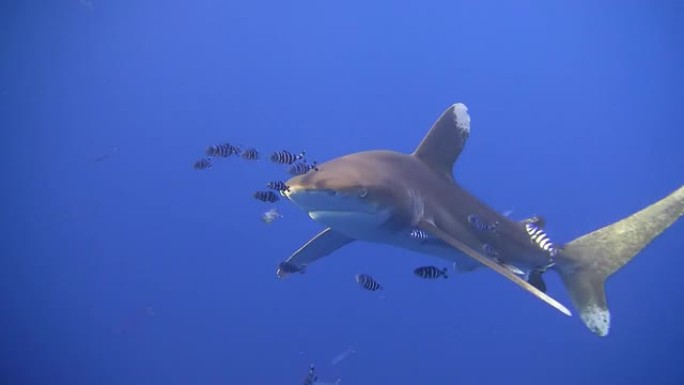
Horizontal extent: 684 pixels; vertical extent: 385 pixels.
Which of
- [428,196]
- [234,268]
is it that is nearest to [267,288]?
[234,268]

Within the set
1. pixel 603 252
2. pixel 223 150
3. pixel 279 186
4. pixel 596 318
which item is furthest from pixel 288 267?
pixel 603 252

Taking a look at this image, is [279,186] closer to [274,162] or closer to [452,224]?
[274,162]

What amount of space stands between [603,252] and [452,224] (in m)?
2.26

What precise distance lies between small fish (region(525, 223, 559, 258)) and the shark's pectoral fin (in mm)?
2209

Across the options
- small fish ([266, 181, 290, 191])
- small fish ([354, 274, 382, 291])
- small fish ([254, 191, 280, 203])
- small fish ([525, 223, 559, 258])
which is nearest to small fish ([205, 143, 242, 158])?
small fish ([254, 191, 280, 203])

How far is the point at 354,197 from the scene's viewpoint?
4.46 meters

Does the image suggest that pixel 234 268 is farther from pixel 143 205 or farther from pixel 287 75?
pixel 287 75

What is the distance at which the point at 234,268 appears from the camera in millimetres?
21875

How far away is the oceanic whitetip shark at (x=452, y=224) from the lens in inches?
187

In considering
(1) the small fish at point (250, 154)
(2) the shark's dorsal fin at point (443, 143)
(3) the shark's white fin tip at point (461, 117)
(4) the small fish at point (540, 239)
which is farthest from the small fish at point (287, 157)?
(4) the small fish at point (540, 239)

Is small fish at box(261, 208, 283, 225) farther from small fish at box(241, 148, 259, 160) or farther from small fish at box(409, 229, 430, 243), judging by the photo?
small fish at box(409, 229, 430, 243)

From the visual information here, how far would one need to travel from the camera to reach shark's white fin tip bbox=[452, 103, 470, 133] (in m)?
5.99

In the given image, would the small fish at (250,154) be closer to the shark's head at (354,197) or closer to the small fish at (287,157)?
the small fish at (287,157)

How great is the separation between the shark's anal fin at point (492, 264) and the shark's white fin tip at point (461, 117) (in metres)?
1.49
